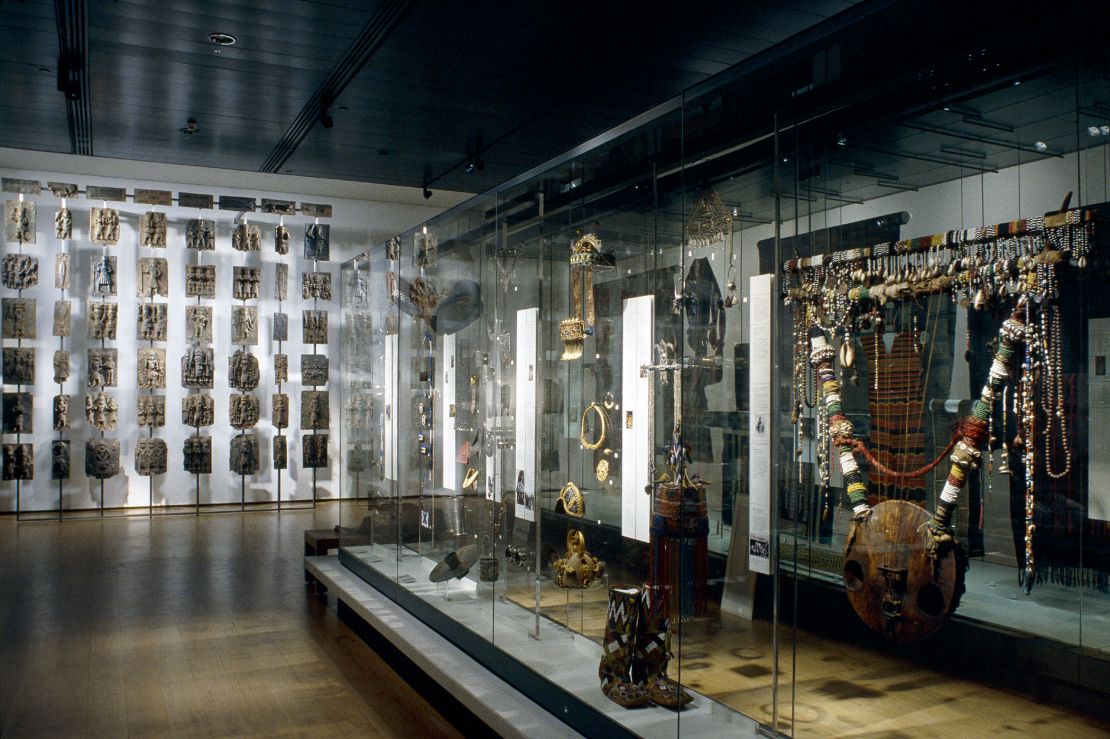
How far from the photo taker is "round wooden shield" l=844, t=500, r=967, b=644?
2.13 metres

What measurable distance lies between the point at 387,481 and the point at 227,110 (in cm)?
313

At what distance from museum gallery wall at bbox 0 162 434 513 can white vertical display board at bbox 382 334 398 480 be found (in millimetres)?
5382

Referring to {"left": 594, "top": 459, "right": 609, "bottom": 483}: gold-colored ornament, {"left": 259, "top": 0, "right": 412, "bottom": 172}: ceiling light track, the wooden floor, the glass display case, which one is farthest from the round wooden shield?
{"left": 259, "top": 0, "right": 412, "bottom": 172}: ceiling light track

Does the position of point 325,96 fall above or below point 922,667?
above

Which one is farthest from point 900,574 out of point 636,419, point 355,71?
point 355,71

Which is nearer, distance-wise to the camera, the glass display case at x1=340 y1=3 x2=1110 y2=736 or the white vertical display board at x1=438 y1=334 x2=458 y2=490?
the glass display case at x1=340 y1=3 x2=1110 y2=736

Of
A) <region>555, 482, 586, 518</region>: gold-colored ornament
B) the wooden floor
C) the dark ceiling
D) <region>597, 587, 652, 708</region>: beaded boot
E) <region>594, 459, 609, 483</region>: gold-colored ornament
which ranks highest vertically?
the dark ceiling

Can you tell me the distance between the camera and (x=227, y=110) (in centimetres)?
695

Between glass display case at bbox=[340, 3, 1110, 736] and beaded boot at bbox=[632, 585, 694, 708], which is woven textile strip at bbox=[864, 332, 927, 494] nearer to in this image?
glass display case at bbox=[340, 3, 1110, 736]

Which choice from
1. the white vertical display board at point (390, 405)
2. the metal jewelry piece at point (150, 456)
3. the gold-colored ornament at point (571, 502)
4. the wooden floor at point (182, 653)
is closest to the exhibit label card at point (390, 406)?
the white vertical display board at point (390, 405)

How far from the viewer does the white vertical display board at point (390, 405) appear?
19.3 ft

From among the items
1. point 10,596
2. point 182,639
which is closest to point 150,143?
point 10,596

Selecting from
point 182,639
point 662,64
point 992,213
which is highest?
point 662,64

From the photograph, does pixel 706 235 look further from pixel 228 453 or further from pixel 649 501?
pixel 228 453
